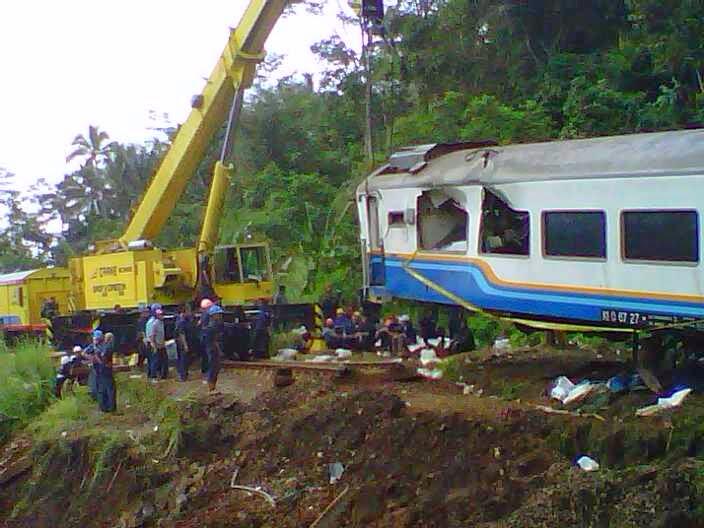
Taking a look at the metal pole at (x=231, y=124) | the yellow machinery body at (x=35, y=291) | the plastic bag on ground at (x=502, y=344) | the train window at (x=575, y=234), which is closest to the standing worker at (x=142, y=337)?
the metal pole at (x=231, y=124)

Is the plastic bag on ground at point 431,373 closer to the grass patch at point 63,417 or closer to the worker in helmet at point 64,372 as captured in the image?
the grass patch at point 63,417

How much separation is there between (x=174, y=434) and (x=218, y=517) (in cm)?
220

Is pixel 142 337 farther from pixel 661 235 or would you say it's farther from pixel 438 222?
pixel 661 235

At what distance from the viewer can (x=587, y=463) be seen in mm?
8352

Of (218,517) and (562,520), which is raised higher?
(562,520)

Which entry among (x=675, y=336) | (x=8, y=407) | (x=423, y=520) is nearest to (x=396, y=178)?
(x=675, y=336)

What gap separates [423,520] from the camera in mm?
8453

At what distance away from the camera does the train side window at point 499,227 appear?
10.7m

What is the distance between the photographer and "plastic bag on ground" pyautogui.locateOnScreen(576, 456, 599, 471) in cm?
827

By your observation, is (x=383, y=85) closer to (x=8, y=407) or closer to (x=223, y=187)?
(x=223, y=187)

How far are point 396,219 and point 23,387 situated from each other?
6.70 meters

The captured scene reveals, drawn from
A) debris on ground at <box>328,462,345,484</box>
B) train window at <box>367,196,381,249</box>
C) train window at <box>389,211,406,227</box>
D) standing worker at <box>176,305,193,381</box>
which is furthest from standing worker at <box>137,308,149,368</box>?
debris on ground at <box>328,462,345,484</box>

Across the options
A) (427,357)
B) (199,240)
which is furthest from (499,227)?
(199,240)

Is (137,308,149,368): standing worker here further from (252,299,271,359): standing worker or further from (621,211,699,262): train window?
(621,211,699,262): train window
